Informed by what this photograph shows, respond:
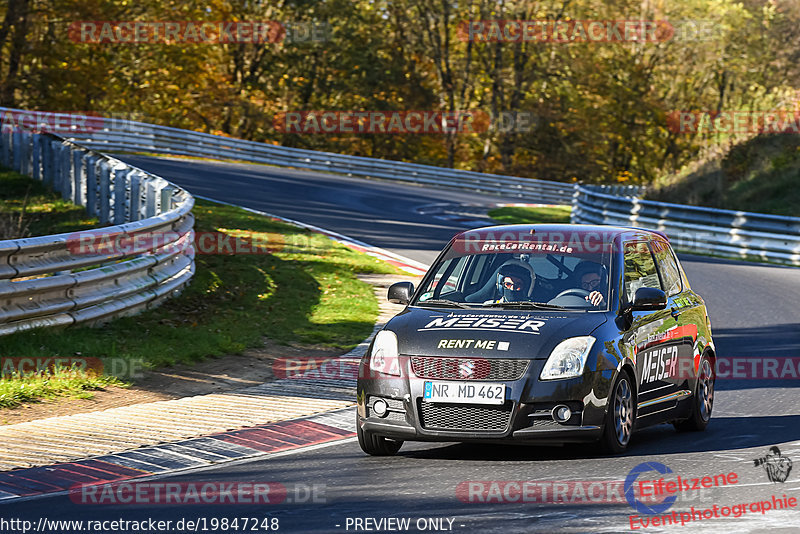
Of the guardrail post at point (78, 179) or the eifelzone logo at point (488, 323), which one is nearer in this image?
the eifelzone logo at point (488, 323)

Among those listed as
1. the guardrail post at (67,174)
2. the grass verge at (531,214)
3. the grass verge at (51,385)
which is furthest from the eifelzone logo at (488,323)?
the grass verge at (531,214)

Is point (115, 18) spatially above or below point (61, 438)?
above

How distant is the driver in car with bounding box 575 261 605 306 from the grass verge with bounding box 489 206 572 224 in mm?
20932

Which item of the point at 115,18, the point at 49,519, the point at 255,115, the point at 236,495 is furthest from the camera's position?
the point at 255,115

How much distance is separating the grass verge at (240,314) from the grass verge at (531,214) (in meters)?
10.3

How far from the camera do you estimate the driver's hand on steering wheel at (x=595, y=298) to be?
27.3ft

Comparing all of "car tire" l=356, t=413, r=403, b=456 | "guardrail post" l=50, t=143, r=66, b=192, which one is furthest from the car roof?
"guardrail post" l=50, t=143, r=66, b=192

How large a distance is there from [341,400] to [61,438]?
8.79 ft

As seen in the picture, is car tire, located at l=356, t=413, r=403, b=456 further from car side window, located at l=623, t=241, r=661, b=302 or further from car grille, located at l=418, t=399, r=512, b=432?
car side window, located at l=623, t=241, r=661, b=302

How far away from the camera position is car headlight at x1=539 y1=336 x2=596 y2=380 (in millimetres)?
7527

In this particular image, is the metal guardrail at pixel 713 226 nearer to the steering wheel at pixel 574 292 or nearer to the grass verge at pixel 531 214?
the grass verge at pixel 531 214

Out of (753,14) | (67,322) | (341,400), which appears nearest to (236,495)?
(341,400)

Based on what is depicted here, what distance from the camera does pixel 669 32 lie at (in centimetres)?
6019

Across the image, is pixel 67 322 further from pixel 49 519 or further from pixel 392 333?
pixel 49 519
